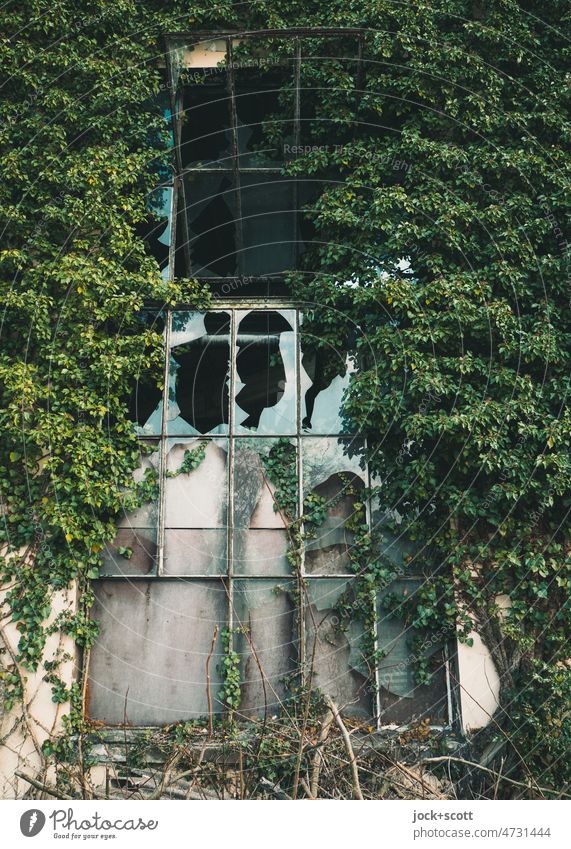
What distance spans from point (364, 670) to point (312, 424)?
3468mm

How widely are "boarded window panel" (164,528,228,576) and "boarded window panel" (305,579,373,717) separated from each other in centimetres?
132

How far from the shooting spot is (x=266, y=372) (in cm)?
1138

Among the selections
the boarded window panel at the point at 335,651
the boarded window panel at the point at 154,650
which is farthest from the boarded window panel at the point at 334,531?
the boarded window panel at the point at 154,650

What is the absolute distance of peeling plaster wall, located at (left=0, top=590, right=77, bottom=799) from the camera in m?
9.56

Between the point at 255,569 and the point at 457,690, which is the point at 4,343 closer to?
the point at 255,569

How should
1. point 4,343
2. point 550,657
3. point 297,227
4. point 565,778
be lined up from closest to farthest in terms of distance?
point 565,778 → point 550,657 → point 4,343 → point 297,227

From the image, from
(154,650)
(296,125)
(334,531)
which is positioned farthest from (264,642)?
(296,125)

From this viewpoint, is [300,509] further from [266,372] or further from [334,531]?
[266,372]

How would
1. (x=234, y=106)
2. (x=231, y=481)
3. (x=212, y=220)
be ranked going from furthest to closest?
(x=212, y=220) → (x=234, y=106) → (x=231, y=481)

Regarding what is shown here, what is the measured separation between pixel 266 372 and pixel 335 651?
4101 mm

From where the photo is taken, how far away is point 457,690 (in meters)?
10.0

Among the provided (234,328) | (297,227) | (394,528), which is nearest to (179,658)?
(394,528)

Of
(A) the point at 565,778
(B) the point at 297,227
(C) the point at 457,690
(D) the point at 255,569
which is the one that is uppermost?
(B) the point at 297,227

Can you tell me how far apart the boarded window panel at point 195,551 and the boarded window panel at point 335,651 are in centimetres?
132
